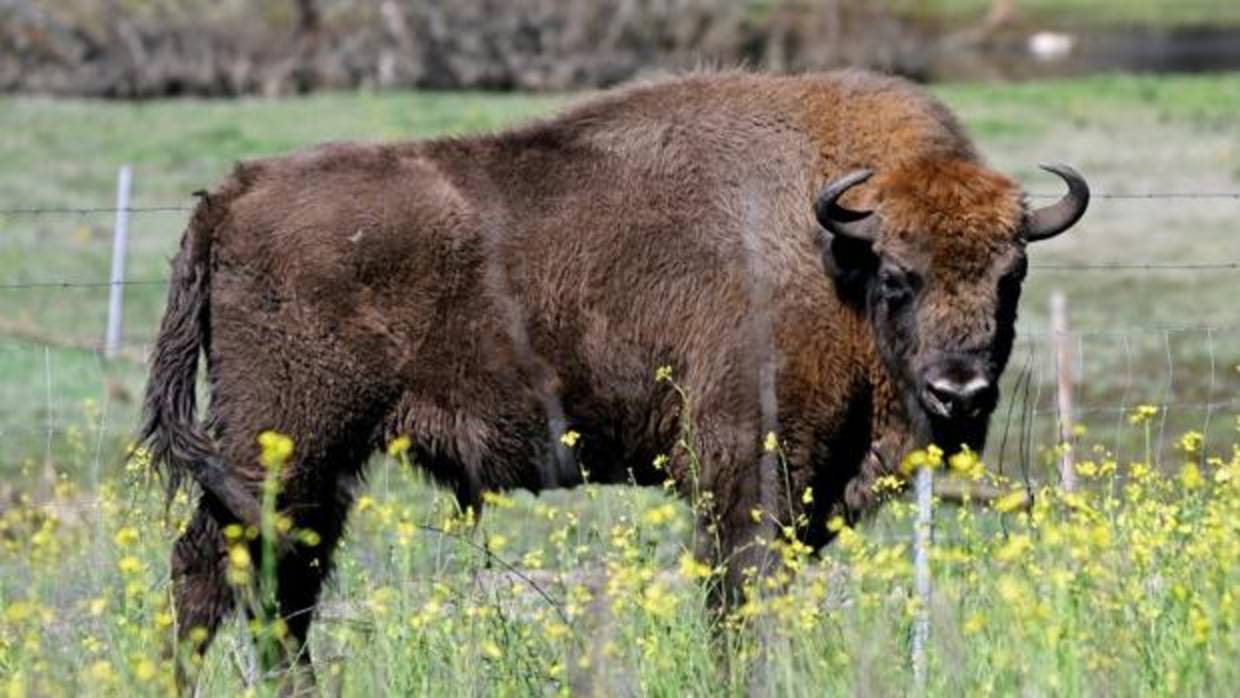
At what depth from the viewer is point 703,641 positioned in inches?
274

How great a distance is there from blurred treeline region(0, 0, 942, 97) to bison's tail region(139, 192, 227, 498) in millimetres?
28842

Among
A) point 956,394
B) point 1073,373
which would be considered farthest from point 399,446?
point 1073,373

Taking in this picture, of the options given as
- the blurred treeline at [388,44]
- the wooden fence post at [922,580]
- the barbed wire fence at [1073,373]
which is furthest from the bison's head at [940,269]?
the blurred treeline at [388,44]

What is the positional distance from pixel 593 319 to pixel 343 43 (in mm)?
30735

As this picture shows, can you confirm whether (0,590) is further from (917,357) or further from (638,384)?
(917,357)

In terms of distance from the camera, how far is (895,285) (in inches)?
344

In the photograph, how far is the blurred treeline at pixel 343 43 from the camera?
3738 centimetres

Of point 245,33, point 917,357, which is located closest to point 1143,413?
point 917,357

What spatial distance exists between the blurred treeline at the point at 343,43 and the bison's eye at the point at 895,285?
29341 millimetres

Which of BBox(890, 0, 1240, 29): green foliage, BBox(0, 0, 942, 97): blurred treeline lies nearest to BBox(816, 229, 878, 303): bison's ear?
BBox(0, 0, 942, 97): blurred treeline

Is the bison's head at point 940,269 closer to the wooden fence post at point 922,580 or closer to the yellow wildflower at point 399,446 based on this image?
the wooden fence post at point 922,580

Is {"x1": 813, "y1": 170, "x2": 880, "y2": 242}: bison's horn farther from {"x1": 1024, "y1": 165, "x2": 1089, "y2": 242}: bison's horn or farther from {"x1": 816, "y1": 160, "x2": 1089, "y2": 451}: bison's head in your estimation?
{"x1": 1024, "y1": 165, "x2": 1089, "y2": 242}: bison's horn

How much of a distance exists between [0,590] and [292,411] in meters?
1.26

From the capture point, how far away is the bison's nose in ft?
27.3
